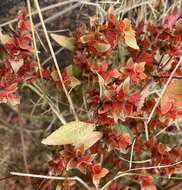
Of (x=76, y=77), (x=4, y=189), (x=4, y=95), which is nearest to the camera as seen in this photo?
(x=4, y=95)

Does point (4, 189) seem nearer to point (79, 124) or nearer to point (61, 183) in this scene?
point (61, 183)

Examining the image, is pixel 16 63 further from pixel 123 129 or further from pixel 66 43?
pixel 123 129

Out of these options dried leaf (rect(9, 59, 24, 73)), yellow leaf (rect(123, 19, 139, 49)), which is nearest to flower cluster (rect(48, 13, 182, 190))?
yellow leaf (rect(123, 19, 139, 49))

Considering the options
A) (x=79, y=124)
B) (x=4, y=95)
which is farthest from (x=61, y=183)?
(x=4, y=95)

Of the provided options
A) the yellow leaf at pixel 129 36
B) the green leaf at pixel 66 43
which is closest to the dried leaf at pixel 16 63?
the green leaf at pixel 66 43

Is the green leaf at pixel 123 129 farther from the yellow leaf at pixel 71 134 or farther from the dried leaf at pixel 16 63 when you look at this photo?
the dried leaf at pixel 16 63

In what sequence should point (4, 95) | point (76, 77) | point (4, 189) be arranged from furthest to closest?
point (4, 189) → point (76, 77) → point (4, 95)
